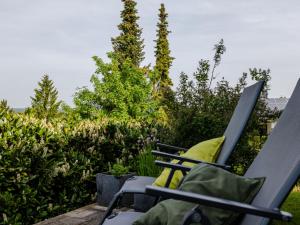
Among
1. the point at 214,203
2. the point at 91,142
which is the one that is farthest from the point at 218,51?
the point at 214,203

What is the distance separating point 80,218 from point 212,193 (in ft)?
7.59

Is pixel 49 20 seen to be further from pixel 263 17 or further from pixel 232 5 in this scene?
pixel 263 17

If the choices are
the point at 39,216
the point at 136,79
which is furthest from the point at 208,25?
the point at 136,79

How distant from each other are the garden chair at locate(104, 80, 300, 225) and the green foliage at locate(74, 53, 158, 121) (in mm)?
22560

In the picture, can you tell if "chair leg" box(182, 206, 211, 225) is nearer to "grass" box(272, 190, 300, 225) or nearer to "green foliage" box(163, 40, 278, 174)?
"grass" box(272, 190, 300, 225)

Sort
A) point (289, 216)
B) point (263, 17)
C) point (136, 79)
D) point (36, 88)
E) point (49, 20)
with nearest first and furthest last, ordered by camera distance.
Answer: point (289, 216) < point (263, 17) < point (49, 20) < point (136, 79) < point (36, 88)

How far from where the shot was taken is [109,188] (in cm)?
433

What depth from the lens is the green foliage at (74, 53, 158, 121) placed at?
24856mm

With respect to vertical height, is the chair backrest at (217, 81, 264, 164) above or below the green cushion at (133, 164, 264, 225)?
above

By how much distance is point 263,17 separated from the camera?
823 centimetres

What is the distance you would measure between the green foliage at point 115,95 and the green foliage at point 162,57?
686 cm

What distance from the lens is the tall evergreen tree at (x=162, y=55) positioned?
3372cm

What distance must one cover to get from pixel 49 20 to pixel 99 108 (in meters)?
16.5

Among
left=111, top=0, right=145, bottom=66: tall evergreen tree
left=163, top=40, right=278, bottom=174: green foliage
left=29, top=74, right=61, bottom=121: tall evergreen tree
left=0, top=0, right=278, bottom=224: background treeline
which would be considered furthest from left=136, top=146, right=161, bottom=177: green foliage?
left=29, top=74, right=61, bottom=121: tall evergreen tree
